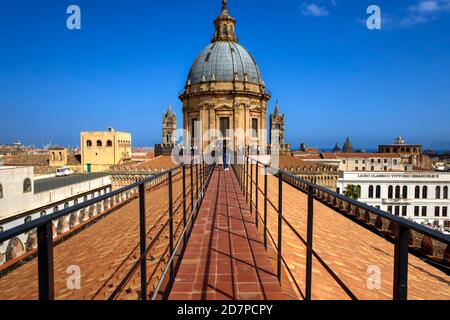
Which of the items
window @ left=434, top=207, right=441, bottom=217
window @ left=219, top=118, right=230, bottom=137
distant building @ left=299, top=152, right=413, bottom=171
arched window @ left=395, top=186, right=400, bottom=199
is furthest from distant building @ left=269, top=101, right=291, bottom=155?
window @ left=434, top=207, right=441, bottom=217

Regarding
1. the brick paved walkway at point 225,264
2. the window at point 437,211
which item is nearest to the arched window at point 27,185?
the brick paved walkway at point 225,264

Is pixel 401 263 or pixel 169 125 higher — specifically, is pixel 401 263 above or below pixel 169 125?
below

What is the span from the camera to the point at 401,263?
1.36m

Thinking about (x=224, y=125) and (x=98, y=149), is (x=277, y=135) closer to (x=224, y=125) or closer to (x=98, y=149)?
(x=224, y=125)

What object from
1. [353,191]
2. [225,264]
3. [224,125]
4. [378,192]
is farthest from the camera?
[378,192]

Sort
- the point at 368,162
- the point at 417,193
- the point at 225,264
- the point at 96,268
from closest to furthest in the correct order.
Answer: the point at 225,264
the point at 96,268
the point at 417,193
the point at 368,162

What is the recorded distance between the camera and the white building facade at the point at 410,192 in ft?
126

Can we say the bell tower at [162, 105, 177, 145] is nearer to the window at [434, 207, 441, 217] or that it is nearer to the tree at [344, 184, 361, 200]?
the tree at [344, 184, 361, 200]

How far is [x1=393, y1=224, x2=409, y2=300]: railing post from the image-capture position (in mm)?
1349

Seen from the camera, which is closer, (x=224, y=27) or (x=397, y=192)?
(x=224, y=27)

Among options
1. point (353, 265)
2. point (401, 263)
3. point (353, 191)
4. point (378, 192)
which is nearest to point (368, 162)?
point (378, 192)

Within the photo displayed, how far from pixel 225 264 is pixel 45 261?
9.13 ft
